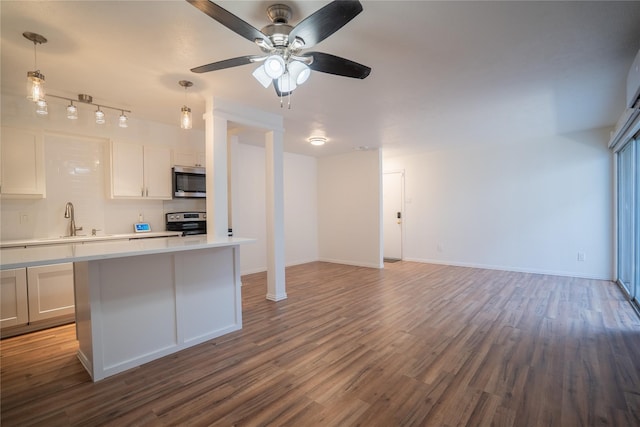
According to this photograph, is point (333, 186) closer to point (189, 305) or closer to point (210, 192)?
point (210, 192)

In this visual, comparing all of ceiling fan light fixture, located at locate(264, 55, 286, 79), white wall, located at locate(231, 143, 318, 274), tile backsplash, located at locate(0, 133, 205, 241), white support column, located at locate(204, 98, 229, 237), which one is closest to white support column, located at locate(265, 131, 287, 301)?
white support column, located at locate(204, 98, 229, 237)

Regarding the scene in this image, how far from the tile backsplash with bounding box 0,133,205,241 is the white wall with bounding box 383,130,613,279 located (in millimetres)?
5470

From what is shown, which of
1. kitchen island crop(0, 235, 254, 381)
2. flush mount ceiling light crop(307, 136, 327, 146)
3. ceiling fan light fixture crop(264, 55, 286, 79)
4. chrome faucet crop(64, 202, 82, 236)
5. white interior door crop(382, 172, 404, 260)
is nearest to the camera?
ceiling fan light fixture crop(264, 55, 286, 79)

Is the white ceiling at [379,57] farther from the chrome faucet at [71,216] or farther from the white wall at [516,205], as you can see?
the chrome faucet at [71,216]

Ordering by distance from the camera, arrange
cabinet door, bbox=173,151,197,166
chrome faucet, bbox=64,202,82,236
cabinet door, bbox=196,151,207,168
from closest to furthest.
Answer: chrome faucet, bbox=64,202,82,236 < cabinet door, bbox=173,151,197,166 < cabinet door, bbox=196,151,207,168

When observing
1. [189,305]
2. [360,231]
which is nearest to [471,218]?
[360,231]

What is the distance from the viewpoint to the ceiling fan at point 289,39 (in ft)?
4.88

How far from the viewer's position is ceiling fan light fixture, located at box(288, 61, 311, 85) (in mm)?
1935

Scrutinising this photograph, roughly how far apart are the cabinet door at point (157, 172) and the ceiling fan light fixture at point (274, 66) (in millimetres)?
3115

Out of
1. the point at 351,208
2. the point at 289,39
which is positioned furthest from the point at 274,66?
the point at 351,208

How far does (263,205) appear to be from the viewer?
19.4 feet

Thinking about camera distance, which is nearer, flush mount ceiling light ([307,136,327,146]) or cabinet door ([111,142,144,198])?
cabinet door ([111,142,144,198])

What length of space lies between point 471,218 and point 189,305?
17.9ft

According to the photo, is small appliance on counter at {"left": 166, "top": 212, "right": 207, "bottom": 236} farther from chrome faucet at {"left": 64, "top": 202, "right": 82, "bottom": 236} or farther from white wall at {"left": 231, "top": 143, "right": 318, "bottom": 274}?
chrome faucet at {"left": 64, "top": 202, "right": 82, "bottom": 236}
